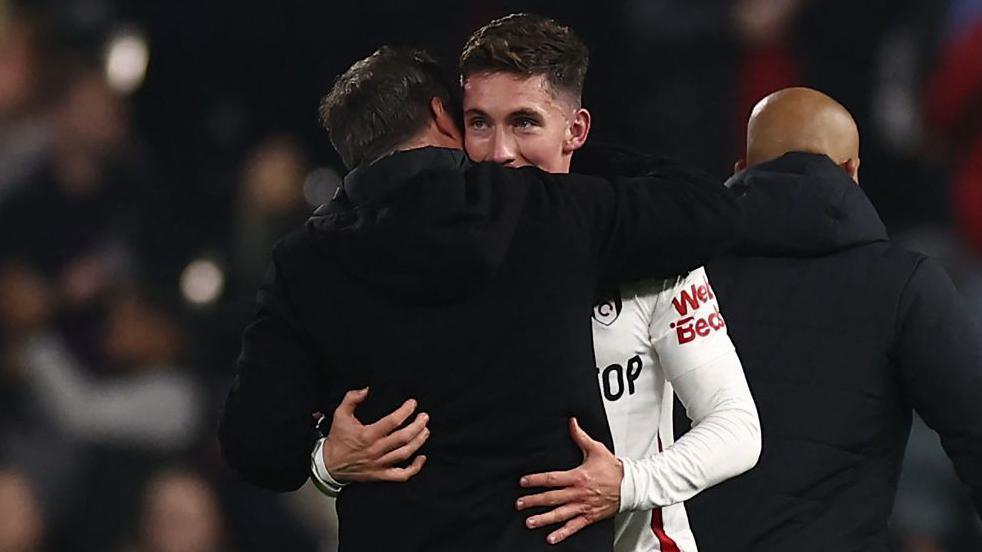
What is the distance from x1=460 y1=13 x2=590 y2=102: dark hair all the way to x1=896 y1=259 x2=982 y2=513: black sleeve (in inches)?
22.4

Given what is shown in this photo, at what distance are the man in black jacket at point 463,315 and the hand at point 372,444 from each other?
1 centimetres

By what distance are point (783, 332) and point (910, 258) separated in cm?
19

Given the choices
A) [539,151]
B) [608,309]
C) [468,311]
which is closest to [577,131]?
[539,151]

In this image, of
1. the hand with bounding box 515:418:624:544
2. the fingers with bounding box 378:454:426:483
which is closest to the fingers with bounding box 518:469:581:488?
the hand with bounding box 515:418:624:544

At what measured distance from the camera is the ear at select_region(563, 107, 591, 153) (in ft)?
5.62

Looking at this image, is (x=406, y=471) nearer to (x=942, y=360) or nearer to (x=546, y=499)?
(x=546, y=499)

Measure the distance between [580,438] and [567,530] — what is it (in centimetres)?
10

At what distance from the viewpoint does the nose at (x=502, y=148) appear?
1632 millimetres

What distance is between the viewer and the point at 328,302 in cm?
151

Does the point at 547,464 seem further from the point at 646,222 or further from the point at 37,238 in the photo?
the point at 37,238

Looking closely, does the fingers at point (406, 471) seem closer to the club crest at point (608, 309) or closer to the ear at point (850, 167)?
the club crest at point (608, 309)

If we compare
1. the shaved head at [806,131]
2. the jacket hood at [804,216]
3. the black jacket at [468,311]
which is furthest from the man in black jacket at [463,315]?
the shaved head at [806,131]

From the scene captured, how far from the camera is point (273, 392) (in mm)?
1543

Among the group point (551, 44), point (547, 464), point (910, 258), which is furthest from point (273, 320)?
point (910, 258)
